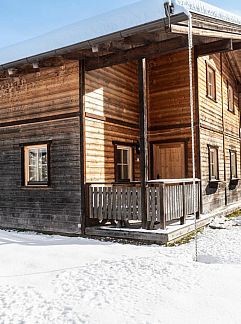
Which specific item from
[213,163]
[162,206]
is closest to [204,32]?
[162,206]

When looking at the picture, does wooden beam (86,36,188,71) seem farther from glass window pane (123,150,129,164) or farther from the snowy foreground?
the snowy foreground

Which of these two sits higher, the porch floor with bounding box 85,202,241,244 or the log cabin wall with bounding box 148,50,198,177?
the log cabin wall with bounding box 148,50,198,177

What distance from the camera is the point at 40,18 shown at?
49.0 ft

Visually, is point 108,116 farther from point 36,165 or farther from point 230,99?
point 230,99

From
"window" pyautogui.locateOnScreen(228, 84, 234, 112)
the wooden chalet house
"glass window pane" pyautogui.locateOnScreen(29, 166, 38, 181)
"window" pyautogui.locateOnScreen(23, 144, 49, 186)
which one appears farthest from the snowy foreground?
"window" pyautogui.locateOnScreen(228, 84, 234, 112)

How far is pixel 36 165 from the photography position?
9.48 metres

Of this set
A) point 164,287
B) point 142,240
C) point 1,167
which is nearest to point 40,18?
point 1,167

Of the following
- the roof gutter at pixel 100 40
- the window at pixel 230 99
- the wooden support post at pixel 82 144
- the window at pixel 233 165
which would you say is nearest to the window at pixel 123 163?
the wooden support post at pixel 82 144

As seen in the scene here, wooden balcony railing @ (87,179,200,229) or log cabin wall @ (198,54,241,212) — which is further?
log cabin wall @ (198,54,241,212)

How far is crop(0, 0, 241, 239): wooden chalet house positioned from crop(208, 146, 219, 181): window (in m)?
0.04

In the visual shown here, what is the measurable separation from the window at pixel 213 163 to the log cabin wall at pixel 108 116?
2413mm

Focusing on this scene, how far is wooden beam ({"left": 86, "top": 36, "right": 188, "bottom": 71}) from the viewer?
7.39 meters

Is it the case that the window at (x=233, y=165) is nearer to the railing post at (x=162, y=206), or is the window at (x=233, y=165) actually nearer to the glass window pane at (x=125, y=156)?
the glass window pane at (x=125, y=156)

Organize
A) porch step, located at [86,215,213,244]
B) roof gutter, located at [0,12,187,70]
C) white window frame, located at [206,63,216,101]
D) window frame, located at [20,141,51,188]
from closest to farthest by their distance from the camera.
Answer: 1. roof gutter, located at [0,12,187,70]
2. porch step, located at [86,215,213,244]
3. window frame, located at [20,141,51,188]
4. white window frame, located at [206,63,216,101]
